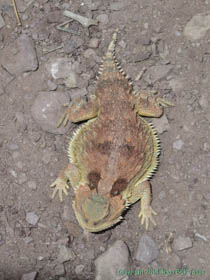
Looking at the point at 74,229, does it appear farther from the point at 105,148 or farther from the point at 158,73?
the point at 158,73

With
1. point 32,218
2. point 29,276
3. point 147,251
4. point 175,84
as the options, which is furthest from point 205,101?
point 29,276

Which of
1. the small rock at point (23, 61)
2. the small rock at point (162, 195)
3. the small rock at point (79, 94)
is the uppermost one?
the small rock at point (23, 61)

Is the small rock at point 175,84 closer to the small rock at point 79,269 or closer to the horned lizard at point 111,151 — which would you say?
the horned lizard at point 111,151

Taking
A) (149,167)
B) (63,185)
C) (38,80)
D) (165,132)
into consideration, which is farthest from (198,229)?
(38,80)

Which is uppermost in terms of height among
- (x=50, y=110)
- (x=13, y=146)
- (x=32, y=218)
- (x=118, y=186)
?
(x=50, y=110)

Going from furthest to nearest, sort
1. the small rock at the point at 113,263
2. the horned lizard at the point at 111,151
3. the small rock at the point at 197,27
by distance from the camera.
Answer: the small rock at the point at 197,27 → the small rock at the point at 113,263 → the horned lizard at the point at 111,151

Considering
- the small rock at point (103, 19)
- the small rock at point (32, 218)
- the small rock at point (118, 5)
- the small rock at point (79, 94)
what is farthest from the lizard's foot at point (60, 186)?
the small rock at point (118, 5)

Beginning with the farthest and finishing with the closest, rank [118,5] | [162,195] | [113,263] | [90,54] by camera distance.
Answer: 1. [118,5]
2. [90,54]
3. [162,195]
4. [113,263]
